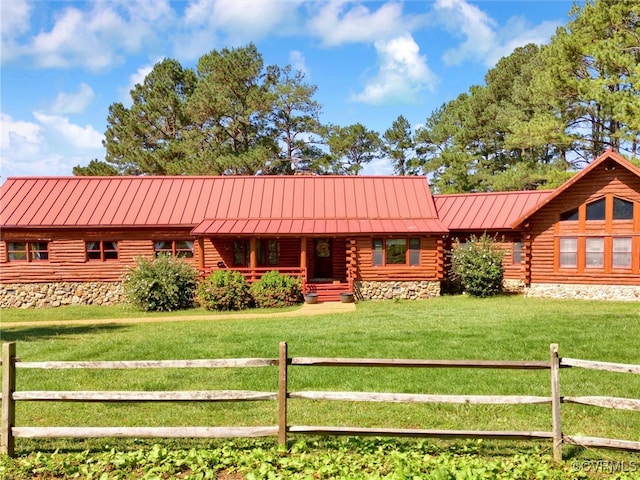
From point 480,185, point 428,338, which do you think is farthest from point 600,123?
point 428,338

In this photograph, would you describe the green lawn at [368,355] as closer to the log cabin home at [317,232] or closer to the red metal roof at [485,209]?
the log cabin home at [317,232]

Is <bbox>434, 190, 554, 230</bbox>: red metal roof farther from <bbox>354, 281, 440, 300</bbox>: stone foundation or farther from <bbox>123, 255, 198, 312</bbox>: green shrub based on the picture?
<bbox>123, 255, 198, 312</bbox>: green shrub

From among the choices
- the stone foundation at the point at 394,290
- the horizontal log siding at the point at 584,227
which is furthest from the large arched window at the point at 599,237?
the stone foundation at the point at 394,290

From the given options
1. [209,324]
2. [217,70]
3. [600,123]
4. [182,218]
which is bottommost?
[209,324]

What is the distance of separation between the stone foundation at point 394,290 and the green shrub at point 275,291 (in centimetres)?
330

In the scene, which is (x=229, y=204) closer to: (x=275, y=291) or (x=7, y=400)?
(x=275, y=291)

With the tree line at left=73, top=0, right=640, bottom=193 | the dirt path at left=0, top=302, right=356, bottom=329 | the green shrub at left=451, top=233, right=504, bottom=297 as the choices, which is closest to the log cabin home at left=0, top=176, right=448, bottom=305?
the green shrub at left=451, top=233, right=504, bottom=297

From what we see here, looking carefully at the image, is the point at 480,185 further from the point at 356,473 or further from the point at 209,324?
Answer: the point at 356,473

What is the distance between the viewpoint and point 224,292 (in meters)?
19.9

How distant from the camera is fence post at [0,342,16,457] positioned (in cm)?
582

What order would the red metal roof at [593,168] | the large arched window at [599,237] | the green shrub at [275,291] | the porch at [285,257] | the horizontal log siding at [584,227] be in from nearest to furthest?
the red metal roof at [593,168]
the horizontal log siding at [584,227]
the large arched window at [599,237]
the green shrub at [275,291]
the porch at [285,257]

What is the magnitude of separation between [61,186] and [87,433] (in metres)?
22.9

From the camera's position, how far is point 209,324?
1608 cm

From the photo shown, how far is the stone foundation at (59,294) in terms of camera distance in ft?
75.2
